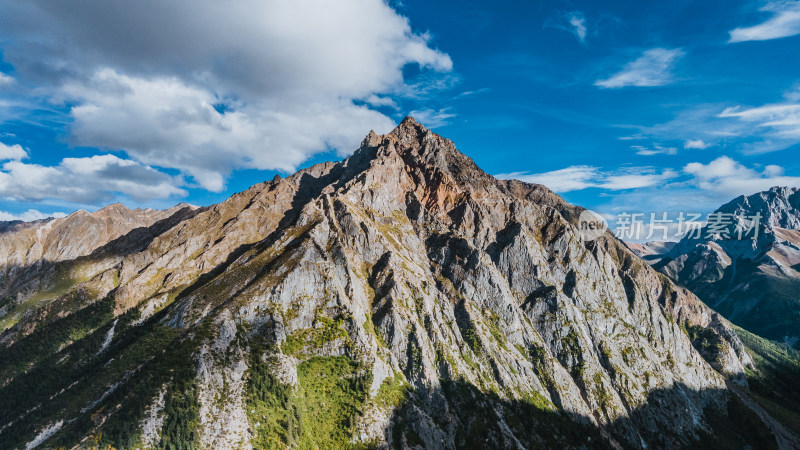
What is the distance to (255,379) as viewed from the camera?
14938 centimetres

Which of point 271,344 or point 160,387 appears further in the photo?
point 271,344

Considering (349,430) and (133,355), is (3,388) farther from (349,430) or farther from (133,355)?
(349,430)

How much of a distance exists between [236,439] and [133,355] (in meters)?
65.0

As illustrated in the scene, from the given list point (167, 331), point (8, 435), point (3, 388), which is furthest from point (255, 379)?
point (3, 388)

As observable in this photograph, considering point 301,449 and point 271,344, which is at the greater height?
point 271,344

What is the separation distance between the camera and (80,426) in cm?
12406

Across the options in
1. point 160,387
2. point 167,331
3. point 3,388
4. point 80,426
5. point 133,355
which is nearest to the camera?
point 80,426

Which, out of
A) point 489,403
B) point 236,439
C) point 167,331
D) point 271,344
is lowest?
point 489,403

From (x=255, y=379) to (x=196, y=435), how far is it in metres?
26.8

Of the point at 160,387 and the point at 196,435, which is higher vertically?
the point at 160,387

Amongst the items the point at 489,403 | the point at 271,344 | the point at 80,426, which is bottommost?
the point at 489,403

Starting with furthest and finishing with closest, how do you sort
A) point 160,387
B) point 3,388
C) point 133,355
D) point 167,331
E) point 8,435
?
point 3,388, point 167,331, point 133,355, point 8,435, point 160,387

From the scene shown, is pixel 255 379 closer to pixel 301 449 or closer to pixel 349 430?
pixel 301 449

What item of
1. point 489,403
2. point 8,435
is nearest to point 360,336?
point 489,403
